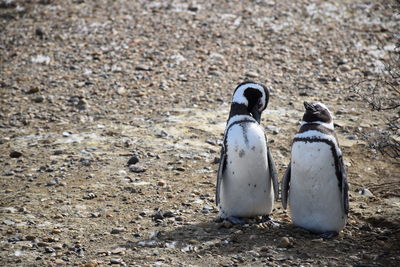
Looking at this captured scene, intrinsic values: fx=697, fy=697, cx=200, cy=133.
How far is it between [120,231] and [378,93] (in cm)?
447

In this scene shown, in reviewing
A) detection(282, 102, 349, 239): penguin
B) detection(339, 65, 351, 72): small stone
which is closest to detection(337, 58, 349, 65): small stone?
detection(339, 65, 351, 72): small stone

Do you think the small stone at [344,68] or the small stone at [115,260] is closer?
the small stone at [115,260]

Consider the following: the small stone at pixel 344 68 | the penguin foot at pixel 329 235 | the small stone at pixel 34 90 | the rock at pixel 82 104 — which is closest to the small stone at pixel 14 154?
the rock at pixel 82 104

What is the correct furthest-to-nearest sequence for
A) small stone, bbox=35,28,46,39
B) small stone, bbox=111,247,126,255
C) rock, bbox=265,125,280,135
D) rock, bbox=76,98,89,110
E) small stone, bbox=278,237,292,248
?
small stone, bbox=35,28,46,39 → rock, bbox=76,98,89,110 → rock, bbox=265,125,280,135 → small stone, bbox=278,237,292,248 → small stone, bbox=111,247,126,255

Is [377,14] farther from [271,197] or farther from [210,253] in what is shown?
[210,253]

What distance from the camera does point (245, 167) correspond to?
212 inches

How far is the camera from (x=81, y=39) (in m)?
10.1

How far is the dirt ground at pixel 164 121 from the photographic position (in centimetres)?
505

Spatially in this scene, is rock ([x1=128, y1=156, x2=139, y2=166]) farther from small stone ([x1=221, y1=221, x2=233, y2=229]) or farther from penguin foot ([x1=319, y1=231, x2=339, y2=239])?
penguin foot ([x1=319, y1=231, x2=339, y2=239])

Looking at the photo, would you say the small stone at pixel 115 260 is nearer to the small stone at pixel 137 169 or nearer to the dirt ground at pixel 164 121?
the dirt ground at pixel 164 121

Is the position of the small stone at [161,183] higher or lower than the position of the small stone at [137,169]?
lower

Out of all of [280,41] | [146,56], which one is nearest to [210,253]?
[146,56]

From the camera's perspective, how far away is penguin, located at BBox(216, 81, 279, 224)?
5.39 m

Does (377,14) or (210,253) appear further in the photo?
(377,14)
